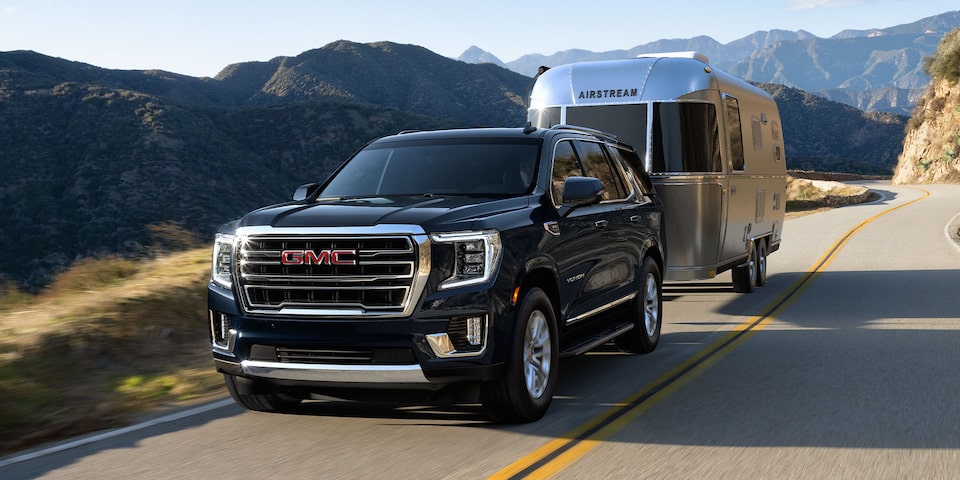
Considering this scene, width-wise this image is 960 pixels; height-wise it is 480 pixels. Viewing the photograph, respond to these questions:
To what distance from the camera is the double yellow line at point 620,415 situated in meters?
5.54

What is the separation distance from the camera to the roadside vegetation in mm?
7152

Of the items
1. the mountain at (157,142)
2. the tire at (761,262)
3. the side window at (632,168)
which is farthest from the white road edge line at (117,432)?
the tire at (761,262)

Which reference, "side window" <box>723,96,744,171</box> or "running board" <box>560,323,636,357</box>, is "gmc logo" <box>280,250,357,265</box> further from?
"side window" <box>723,96,744,171</box>

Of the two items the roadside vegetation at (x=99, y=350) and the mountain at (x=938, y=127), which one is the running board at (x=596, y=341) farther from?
the mountain at (x=938, y=127)

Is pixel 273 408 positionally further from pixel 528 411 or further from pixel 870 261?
pixel 870 261

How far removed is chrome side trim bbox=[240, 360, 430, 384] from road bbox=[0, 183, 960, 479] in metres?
0.40

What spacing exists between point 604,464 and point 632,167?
4.81 meters

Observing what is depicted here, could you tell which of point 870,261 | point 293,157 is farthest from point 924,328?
point 293,157

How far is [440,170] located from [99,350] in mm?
3644

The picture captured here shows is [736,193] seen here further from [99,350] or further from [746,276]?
[99,350]

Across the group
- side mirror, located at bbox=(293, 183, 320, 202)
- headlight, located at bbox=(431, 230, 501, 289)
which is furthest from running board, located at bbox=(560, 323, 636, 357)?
side mirror, located at bbox=(293, 183, 320, 202)

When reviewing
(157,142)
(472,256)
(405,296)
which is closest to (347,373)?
(405,296)

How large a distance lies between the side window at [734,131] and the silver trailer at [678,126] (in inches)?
0.5

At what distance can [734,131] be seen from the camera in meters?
13.2
